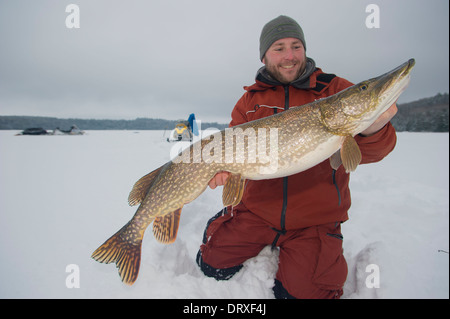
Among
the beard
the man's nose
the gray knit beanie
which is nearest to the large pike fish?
the beard

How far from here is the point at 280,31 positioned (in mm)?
2291

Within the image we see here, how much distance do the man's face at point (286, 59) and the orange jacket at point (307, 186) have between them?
0.16 metres

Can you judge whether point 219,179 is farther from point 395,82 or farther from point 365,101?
point 395,82

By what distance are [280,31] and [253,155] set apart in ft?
4.93

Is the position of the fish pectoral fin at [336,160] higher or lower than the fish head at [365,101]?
lower

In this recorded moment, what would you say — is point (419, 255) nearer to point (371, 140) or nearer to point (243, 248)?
point (371, 140)

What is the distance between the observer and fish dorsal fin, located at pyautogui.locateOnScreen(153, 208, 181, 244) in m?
1.72

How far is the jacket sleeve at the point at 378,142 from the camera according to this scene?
167 centimetres

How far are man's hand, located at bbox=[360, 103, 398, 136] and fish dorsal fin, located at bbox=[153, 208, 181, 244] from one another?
1675mm

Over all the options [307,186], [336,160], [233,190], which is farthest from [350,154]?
[233,190]

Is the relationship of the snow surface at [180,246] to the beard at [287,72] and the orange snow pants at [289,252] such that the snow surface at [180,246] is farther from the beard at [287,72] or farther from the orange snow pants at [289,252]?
the beard at [287,72]

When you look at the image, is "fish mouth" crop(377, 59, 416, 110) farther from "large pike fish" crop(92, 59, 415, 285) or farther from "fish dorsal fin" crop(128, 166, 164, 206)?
"fish dorsal fin" crop(128, 166, 164, 206)

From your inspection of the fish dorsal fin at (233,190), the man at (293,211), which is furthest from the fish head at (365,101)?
the fish dorsal fin at (233,190)
